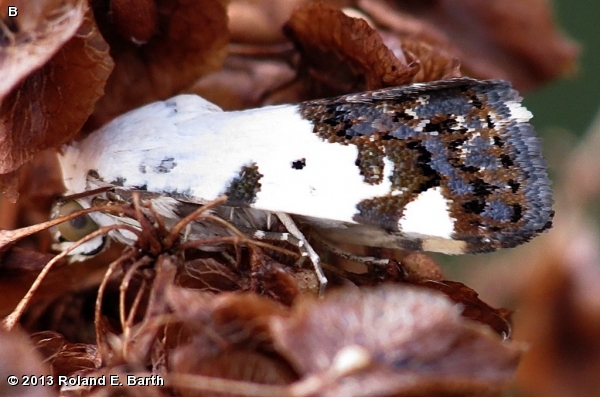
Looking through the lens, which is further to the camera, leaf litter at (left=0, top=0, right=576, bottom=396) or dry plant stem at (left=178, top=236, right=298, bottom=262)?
dry plant stem at (left=178, top=236, right=298, bottom=262)

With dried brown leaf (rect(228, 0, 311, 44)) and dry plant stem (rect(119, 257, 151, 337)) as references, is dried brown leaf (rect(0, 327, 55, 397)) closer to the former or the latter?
dry plant stem (rect(119, 257, 151, 337))

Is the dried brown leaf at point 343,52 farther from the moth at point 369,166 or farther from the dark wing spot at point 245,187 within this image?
the dark wing spot at point 245,187

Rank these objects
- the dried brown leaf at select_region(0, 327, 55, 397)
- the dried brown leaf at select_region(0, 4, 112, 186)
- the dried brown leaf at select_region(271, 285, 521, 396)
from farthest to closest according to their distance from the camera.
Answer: the dried brown leaf at select_region(0, 4, 112, 186), the dried brown leaf at select_region(0, 327, 55, 397), the dried brown leaf at select_region(271, 285, 521, 396)

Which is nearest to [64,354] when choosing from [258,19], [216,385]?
[216,385]

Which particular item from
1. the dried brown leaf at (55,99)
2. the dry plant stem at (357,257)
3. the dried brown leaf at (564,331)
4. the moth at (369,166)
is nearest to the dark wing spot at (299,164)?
the moth at (369,166)

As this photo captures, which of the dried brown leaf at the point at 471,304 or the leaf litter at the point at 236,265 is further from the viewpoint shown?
the dried brown leaf at the point at 471,304

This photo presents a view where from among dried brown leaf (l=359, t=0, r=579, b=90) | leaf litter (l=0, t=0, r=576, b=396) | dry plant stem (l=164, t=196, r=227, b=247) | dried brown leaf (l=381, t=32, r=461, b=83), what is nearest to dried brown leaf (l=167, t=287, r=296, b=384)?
leaf litter (l=0, t=0, r=576, b=396)

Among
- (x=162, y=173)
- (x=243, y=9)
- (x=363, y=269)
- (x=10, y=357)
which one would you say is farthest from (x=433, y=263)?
(x=243, y=9)
